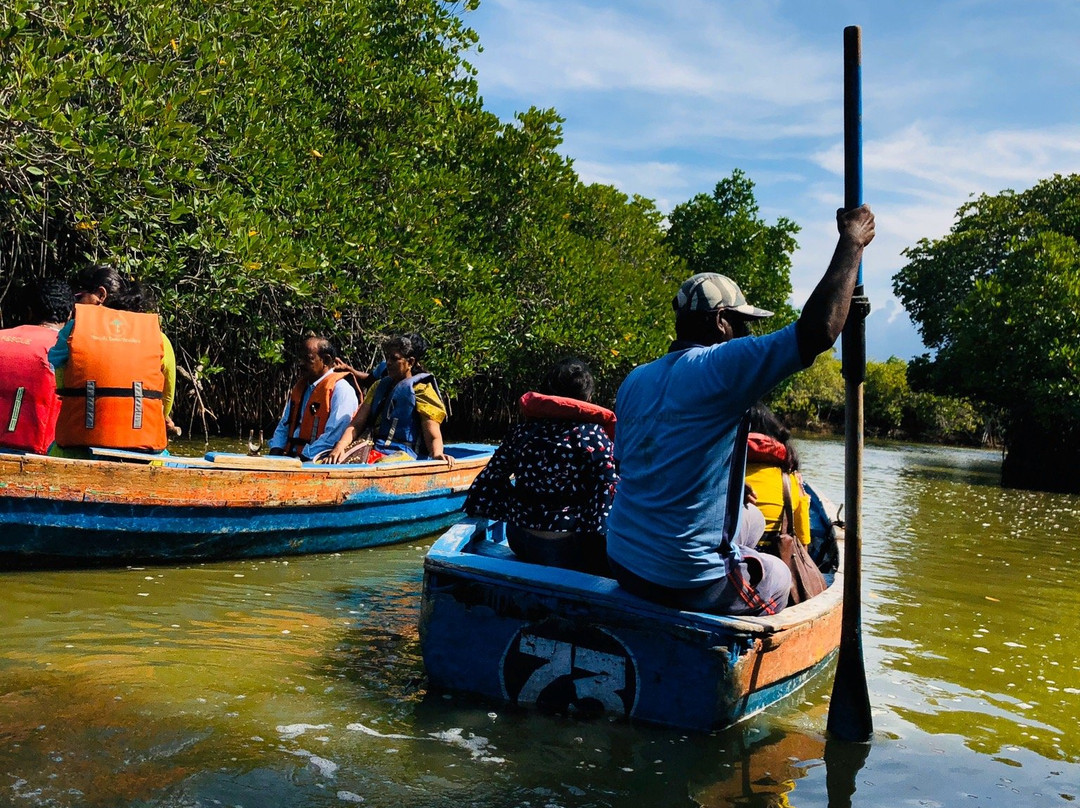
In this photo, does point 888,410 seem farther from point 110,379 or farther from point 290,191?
point 110,379

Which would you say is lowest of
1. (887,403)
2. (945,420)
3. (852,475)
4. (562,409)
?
(852,475)

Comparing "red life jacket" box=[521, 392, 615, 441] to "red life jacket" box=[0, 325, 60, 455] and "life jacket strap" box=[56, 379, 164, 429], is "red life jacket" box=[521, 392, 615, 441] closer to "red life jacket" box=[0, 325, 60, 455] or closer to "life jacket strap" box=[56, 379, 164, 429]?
"life jacket strap" box=[56, 379, 164, 429]

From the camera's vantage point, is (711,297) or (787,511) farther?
(787,511)

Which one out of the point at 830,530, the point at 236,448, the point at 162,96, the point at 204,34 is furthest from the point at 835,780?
the point at 236,448

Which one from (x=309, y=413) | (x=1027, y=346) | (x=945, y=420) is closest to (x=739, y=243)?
(x=1027, y=346)

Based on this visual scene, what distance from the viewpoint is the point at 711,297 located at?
3637mm

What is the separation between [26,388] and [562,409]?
3.38 metres

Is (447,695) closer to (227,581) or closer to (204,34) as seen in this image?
(227,581)

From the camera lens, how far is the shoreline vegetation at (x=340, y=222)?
336 inches

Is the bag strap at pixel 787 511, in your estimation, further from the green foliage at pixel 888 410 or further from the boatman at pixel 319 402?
the green foliage at pixel 888 410

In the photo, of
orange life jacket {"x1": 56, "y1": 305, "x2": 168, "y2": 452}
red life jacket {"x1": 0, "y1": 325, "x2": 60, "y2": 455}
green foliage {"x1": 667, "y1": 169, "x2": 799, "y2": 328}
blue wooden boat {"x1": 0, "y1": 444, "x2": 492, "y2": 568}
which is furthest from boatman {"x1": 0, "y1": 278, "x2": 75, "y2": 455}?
green foliage {"x1": 667, "y1": 169, "x2": 799, "y2": 328}

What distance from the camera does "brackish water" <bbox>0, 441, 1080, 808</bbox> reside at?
3.20 m

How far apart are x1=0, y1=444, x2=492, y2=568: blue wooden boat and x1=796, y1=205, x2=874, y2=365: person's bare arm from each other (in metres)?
4.38

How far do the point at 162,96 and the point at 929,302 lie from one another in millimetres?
33587
